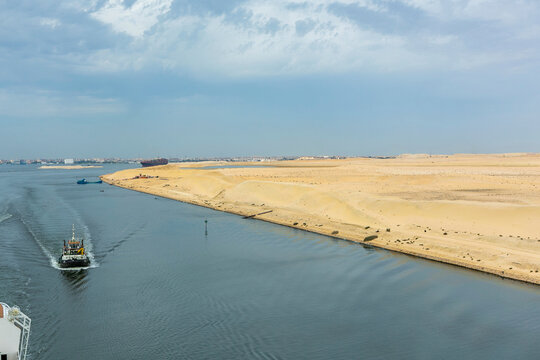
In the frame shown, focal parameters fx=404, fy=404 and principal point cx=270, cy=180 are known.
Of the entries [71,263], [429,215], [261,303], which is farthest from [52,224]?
[429,215]

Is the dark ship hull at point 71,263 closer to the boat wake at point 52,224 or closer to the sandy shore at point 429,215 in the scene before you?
the boat wake at point 52,224

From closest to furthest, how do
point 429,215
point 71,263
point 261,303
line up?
point 261,303 → point 71,263 → point 429,215

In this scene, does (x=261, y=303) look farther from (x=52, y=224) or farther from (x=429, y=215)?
(x=52, y=224)

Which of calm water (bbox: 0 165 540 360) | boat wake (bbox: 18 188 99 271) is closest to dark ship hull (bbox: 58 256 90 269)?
boat wake (bbox: 18 188 99 271)

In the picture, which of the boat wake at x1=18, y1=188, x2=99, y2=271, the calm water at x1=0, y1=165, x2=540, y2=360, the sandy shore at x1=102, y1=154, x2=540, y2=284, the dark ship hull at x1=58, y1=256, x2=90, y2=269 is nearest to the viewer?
the calm water at x1=0, y1=165, x2=540, y2=360

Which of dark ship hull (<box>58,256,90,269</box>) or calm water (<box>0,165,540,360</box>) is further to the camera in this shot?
dark ship hull (<box>58,256,90,269</box>)

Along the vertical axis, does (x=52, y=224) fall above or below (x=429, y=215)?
below

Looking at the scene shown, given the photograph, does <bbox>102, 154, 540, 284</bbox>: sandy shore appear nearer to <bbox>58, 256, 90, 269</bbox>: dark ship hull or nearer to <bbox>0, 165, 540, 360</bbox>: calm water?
<bbox>0, 165, 540, 360</bbox>: calm water

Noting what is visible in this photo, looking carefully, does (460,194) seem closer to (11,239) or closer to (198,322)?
(198,322)
